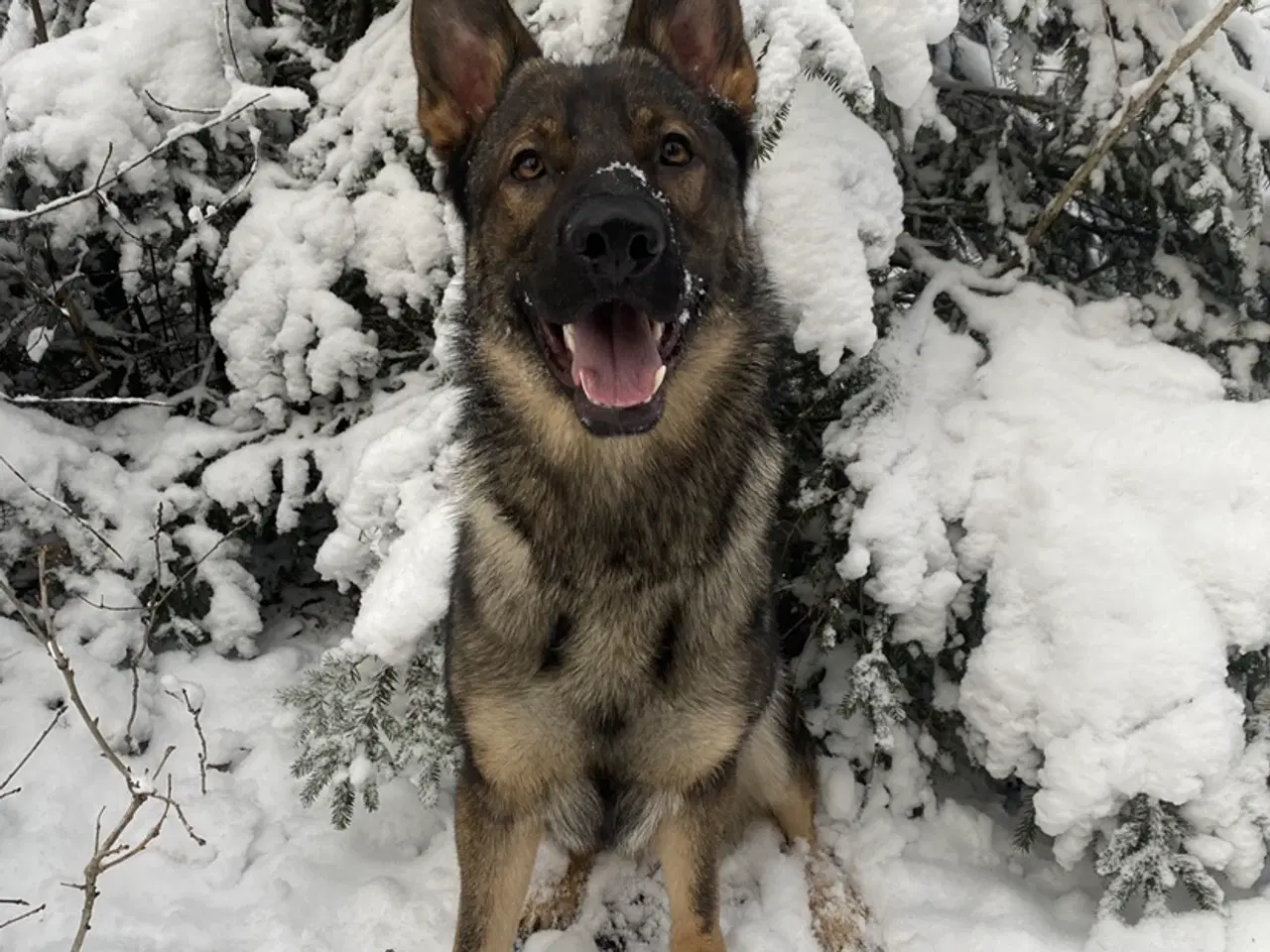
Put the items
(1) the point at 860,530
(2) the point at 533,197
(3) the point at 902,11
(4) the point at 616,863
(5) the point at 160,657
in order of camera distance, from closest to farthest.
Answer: (2) the point at 533,197
(3) the point at 902,11
(1) the point at 860,530
(4) the point at 616,863
(5) the point at 160,657

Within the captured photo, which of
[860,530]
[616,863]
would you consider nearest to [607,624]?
[860,530]

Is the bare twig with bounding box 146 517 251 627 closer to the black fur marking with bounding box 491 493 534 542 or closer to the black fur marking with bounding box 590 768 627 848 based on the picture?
the black fur marking with bounding box 491 493 534 542

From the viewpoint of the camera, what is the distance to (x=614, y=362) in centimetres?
217

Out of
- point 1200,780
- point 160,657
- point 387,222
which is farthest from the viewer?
point 160,657

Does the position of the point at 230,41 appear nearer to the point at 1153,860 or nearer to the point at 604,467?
the point at 604,467

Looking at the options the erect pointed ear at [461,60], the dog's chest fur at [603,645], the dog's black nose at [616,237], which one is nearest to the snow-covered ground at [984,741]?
the dog's chest fur at [603,645]

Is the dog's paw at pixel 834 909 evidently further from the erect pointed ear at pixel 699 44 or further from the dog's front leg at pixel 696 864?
the erect pointed ear at pixel 699 44

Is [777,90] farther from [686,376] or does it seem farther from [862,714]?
[862,714]

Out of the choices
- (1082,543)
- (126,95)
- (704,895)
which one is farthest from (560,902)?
(126,95)

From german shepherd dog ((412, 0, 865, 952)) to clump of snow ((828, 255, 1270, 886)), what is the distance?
714 millimetres

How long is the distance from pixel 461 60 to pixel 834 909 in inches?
110

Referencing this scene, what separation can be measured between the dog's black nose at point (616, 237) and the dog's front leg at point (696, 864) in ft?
4.81

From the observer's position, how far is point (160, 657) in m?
3.89

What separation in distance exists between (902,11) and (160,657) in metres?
3.66
